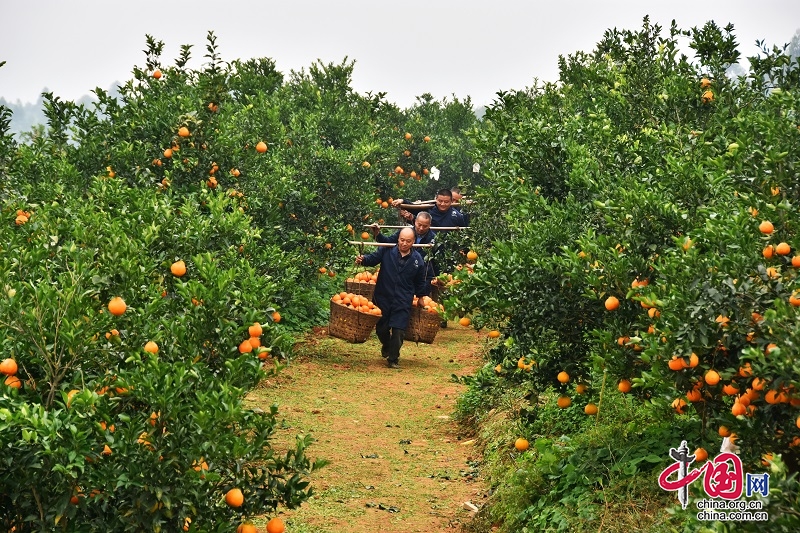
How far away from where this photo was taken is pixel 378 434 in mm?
9297

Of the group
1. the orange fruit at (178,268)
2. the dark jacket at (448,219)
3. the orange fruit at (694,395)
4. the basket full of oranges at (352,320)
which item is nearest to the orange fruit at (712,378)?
the orange fruit at (694,395)

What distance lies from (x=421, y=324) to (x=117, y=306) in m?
8.44

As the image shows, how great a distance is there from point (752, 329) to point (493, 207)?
16.6 ft

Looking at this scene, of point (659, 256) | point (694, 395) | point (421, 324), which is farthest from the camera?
point (421, 324)

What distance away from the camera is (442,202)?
1480cm

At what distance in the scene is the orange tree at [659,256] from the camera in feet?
14.9

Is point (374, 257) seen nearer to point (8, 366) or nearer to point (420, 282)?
point (420, 282)

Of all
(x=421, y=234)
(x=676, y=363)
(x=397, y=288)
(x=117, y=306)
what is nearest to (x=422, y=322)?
(x=397, y=288)

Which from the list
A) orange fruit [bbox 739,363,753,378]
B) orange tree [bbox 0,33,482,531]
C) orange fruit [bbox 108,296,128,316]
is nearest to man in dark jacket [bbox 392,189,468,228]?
orange tree [bbox 0,33,482,531]

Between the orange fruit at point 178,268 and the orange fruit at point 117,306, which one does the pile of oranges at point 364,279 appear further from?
the orange fruit at point 117,306

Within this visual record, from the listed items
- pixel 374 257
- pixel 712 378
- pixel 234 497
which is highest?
pixel 374 257

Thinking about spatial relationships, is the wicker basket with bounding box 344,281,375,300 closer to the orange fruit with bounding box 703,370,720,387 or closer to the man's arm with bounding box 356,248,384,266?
the man's arm with bounding box 356,248,384,266

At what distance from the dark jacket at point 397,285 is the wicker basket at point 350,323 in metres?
0.24

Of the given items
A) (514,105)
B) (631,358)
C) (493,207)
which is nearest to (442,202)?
(493,207)
